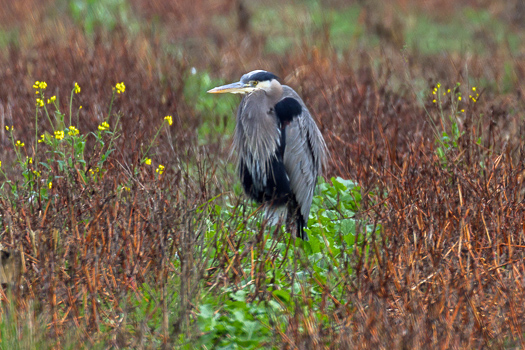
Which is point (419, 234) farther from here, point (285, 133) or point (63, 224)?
point (63, 224)

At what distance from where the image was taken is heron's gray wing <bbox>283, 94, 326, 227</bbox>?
379 centimetres

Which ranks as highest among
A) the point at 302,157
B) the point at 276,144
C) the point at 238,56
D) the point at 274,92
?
the point at 274,92

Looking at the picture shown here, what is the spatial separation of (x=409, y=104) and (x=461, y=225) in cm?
277

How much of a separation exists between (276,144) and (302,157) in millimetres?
175

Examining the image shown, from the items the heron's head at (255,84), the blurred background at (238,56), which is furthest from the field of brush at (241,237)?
the heron's head at (255,84)

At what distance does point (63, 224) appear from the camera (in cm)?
290

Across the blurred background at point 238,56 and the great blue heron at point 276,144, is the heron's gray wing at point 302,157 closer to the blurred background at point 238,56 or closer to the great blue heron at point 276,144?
the great blue heron at point 276,144

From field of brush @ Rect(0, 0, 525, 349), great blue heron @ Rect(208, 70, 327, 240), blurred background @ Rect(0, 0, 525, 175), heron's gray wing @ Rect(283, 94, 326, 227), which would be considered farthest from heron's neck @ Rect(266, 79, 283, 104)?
blurred background @ Rect(0, 0, 525, 175)

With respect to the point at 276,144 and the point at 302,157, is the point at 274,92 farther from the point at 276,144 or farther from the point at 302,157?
the point at 302,157

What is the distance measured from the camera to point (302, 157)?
3.88 meters

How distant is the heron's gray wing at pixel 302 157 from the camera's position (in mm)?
3795

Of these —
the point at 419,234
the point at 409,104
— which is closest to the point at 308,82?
the point at 409,104

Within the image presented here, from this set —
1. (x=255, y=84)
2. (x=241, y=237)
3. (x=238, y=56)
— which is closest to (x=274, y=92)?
(x=255, y=84)

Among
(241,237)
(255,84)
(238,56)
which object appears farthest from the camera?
(238,56)
